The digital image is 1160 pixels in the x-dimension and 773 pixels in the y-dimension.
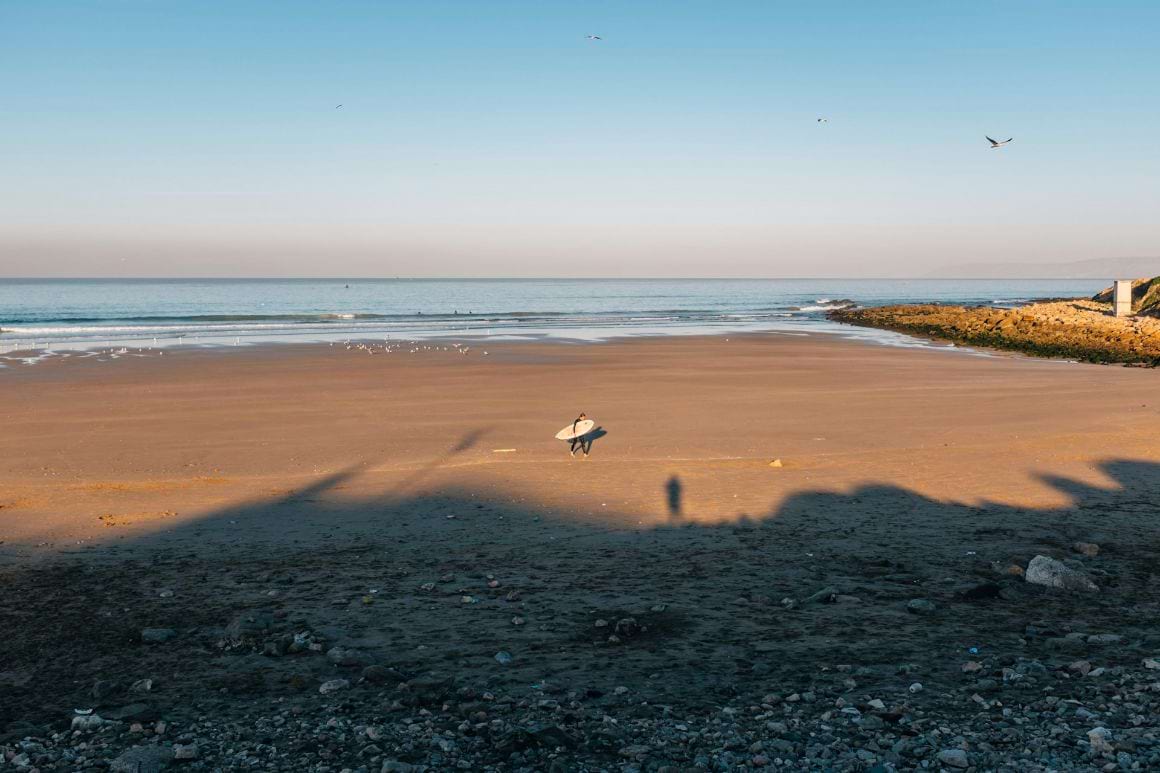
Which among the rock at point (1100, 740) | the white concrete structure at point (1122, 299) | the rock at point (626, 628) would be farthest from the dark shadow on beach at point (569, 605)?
the white concrete structure at point (1122, 299)

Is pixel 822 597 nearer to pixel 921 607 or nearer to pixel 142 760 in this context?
pixel 921 607

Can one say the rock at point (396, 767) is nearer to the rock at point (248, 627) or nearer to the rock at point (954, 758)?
the rock at point (248, 627)

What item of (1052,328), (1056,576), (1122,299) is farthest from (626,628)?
(1122,299)

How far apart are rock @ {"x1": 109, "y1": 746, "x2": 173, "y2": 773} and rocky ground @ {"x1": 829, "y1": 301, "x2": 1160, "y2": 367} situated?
1241 inches

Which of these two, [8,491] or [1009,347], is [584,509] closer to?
[8,491]

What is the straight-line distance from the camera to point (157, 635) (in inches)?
285

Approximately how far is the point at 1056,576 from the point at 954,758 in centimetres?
390

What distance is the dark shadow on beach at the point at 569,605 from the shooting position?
644 centimetres

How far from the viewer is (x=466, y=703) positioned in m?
6.07

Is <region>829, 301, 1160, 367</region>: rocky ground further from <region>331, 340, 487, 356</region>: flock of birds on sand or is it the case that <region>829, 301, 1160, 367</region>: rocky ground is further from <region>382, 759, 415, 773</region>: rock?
<region>382, 759, 415, 773</region>: rock

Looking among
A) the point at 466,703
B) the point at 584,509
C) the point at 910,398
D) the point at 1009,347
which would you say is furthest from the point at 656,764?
the point at 1009,347

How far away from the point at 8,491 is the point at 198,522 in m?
3.49

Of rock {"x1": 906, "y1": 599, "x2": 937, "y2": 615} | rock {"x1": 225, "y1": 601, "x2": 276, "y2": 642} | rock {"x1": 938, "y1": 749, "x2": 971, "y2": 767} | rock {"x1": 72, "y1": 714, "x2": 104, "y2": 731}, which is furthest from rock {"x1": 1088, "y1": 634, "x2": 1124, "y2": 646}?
rock {"x1": 72, "y1": 714, "x2": 104, "y2": 731}

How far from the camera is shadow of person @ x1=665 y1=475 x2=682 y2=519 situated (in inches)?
449
